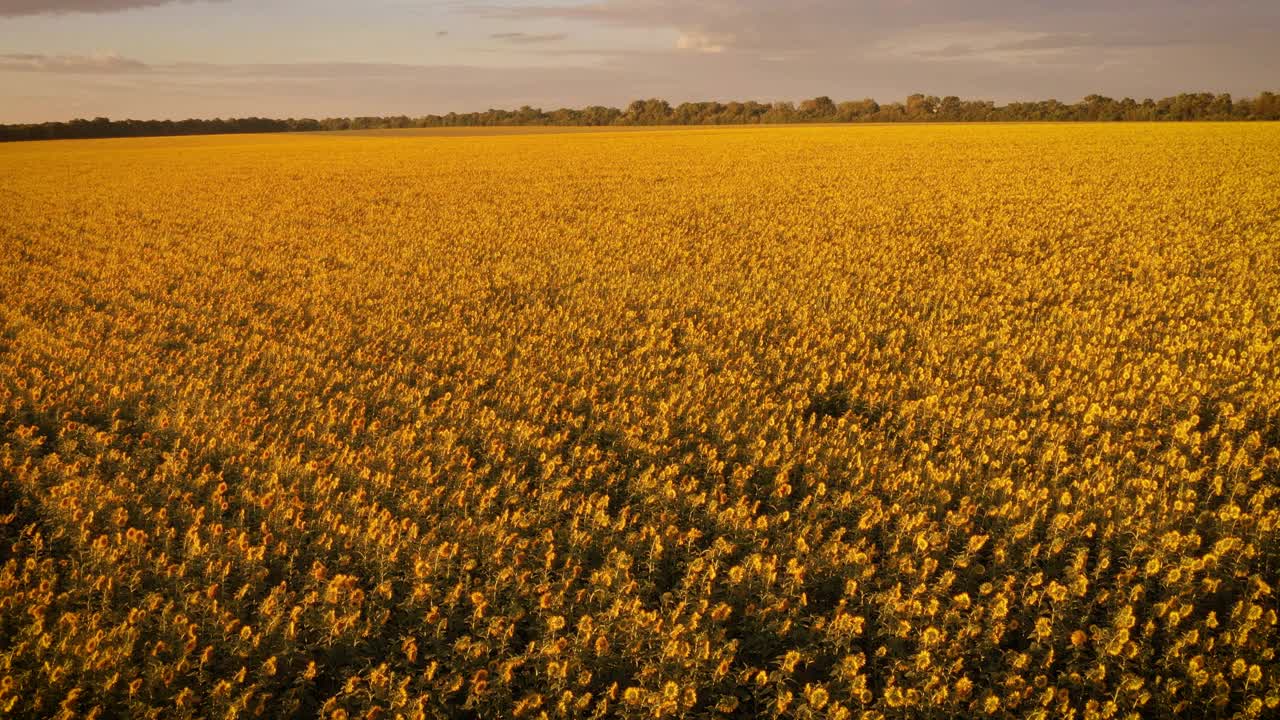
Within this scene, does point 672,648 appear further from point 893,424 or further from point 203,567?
point 893,424

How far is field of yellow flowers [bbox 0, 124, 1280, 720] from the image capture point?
4.25 metres

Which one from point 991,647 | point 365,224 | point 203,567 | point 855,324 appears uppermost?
point 365,224

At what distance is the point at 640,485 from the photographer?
6.07m

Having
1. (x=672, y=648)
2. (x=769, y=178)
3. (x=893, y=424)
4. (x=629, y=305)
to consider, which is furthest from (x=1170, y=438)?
(x=769, y=178)

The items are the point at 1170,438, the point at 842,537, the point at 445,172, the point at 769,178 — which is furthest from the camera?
the point at 445,172

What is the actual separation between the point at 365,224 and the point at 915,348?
14.3 m

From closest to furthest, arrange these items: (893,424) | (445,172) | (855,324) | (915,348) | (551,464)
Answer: (551,464) < (893,424) < (915,348) < (855,324) < (445,172)

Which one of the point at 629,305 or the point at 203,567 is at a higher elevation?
the point at 629,305

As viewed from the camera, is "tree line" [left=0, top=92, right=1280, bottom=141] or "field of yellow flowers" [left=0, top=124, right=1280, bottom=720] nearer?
"field of yellow flowers" [left=0, top=124, right=1280, bottom=720]

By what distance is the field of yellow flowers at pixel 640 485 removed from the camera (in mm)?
4246

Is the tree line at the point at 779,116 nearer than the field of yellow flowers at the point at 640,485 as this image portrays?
No

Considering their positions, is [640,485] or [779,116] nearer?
[640,485]

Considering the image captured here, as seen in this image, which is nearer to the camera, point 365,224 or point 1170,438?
point 1170,438

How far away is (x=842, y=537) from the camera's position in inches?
223
